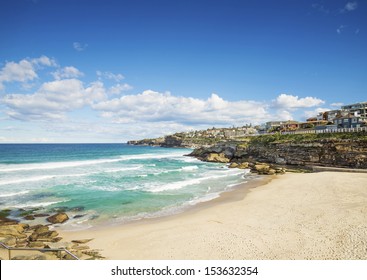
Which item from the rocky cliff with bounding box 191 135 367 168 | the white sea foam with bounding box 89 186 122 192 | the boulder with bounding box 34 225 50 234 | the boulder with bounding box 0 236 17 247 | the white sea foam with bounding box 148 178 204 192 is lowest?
the white sea foam with bounding box 148 178 204 192

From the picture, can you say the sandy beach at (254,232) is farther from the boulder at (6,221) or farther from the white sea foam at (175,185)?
the white sea foam at (175,185)

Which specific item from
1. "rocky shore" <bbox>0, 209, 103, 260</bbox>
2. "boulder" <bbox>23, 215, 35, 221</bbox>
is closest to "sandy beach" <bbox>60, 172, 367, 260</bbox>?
"rocky shore" <bbox>0, 209, 103, 260</bbox>

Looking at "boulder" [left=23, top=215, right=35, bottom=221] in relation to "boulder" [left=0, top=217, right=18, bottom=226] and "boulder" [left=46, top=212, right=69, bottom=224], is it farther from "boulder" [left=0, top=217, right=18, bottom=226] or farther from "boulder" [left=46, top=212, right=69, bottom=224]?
"boulder" [left=46, top=212, right=69, bottom=224]

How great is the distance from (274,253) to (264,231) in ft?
9.48

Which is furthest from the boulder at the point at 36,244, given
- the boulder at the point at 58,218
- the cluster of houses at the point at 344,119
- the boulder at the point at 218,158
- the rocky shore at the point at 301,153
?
the cluster of houses at the point at 344,119

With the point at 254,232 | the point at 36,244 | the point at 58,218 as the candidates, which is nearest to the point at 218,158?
the point at 58,218

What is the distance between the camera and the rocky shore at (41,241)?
10.9 metres

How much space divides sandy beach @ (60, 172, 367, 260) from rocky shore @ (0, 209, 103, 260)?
0.76m

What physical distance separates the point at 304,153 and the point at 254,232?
36998 mm

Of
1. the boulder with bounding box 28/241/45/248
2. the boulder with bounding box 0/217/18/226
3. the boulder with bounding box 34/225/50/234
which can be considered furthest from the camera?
the boulder with bounding box 0/217/18/226

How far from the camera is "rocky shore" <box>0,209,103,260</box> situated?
35.8ft

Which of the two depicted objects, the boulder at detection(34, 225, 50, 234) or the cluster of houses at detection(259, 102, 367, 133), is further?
the cluster of houses at detection(259, 102, 367, 133)

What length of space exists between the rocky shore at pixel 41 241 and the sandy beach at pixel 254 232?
0.76m
